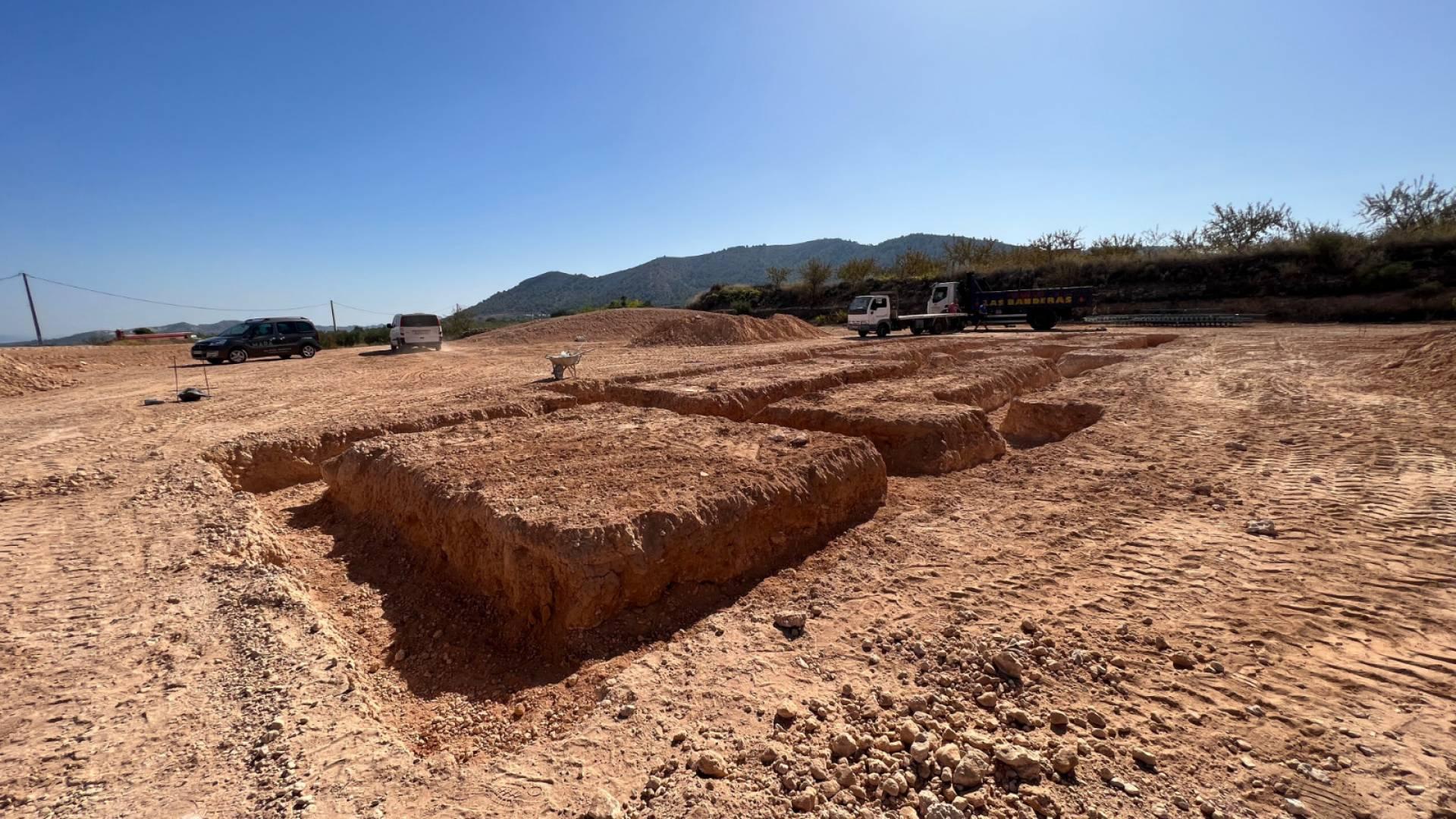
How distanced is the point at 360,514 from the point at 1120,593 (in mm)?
6495

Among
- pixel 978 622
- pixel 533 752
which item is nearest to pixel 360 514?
pixel 533 752

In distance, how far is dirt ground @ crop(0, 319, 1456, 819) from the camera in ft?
7.57

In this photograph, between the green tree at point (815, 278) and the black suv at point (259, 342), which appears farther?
the green tree at point (815, 278)

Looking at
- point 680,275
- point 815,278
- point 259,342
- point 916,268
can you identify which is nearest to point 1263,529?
point 259,342

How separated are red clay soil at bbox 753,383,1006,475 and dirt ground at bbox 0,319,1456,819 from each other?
0.35m

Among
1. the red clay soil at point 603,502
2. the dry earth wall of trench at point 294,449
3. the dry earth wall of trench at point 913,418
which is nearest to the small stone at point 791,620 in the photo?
the red clay soil at point 603,502

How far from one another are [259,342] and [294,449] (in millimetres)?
16482

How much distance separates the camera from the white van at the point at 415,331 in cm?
2336

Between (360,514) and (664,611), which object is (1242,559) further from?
(360,514)

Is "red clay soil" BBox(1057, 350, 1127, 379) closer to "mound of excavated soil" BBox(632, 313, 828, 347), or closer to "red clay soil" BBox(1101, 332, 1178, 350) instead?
"red clay soil" BBox(1101, 332, 1178, 350)

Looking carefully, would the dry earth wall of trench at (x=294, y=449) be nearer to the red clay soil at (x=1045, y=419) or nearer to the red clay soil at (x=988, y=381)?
the red clay soil at (x=988, y=381)

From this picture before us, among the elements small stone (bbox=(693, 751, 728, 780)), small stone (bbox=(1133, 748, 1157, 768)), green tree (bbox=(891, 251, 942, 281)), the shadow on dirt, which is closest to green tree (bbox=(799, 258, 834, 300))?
green tree (bbox=(891, 251, 942, 281))

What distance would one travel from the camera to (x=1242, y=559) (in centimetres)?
407

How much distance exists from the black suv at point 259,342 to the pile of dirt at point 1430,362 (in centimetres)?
2849
